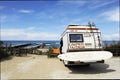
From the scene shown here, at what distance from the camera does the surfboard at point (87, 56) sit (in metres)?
11.7

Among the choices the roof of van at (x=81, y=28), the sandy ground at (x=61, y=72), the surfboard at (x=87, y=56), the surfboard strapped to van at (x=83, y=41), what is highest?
the roof of van at (x=81, y=28)

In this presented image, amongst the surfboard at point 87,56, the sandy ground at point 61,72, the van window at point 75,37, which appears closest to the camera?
the sandy ground at point 61,72

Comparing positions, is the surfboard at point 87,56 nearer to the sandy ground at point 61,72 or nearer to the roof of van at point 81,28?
the sandy ground at point 61,72

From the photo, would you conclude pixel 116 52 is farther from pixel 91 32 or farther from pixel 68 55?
pixel 68 55

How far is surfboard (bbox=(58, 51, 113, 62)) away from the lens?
38.4 feet

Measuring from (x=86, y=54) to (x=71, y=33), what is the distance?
70.5 inches

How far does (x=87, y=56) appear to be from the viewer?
12039 millimetres

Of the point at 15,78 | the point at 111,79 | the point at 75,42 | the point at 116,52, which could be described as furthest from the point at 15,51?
the point at 111,79

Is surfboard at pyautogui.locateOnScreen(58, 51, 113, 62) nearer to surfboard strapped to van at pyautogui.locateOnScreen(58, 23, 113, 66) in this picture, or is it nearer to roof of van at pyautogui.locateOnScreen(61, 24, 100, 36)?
surfboard strapped to van at pyautogui.locateOnScreen(58, 23, 113, 66)

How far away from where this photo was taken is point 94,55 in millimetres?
12117

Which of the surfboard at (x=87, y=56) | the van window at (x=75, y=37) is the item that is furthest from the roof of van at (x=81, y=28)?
the surfboard at (x=87, y=56)

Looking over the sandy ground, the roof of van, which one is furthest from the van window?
the sandy ground

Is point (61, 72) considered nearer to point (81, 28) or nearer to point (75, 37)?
point (75, 37)

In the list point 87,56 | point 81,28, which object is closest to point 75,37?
point 81,28
